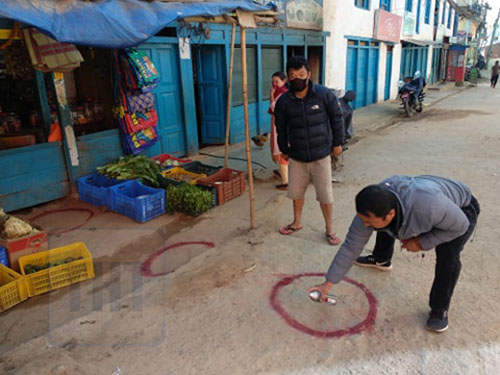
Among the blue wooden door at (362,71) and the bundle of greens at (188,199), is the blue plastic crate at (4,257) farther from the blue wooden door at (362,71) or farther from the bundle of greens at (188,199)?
the blue wooden door at (362,71)

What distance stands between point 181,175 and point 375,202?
440 centimetres

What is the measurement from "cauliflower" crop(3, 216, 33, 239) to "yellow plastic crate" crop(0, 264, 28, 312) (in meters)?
0.39

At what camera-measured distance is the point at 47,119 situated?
5695 mm

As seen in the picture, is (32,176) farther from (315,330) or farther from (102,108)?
(315,330)

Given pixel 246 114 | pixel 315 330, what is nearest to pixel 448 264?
pixel 315 330

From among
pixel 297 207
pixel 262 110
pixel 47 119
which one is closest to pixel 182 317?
pixel 297 207

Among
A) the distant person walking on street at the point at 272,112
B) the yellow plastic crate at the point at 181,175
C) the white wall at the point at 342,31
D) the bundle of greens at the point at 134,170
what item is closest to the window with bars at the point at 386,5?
the white wall at the point at 342,31

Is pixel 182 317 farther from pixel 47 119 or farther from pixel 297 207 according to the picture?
pixel 47 119

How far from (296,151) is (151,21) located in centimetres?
193

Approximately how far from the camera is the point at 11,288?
3416 millimetres

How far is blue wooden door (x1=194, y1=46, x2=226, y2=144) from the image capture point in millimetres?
8766

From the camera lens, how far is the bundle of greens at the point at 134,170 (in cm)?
594

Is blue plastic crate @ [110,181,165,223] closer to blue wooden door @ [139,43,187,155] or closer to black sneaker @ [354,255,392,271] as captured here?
blue wooden door @ [139,43,187,155]

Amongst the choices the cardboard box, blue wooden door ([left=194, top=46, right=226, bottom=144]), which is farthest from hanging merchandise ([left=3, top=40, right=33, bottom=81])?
blue wooden door ([left=194, top=46, right=226, bottom=144])
